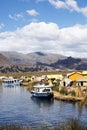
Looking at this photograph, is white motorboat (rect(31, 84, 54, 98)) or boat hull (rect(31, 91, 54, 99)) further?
white motorboat (rect(31, 84, 54, 98))

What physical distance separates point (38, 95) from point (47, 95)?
135 inches

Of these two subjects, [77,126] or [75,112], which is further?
[75,112]

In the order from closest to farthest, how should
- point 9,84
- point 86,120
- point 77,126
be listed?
point 77,126 < point 86,120 < point 9,84

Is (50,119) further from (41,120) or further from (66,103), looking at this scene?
(66,103)

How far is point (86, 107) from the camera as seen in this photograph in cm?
5978

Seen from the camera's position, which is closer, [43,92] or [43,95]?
[43,95]

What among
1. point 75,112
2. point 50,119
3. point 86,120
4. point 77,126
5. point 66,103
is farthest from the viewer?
point 66,103

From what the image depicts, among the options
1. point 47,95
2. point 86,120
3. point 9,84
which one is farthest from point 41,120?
point 9,84

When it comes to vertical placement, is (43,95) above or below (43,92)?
below

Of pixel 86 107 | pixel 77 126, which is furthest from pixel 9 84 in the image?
pixel 77 126

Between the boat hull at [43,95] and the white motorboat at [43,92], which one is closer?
the boat hull at [43,95]

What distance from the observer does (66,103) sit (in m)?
67.2

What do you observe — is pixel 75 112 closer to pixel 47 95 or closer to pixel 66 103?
pixel 66 103

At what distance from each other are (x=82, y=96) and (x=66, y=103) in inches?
192
